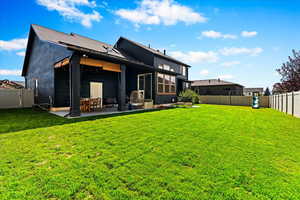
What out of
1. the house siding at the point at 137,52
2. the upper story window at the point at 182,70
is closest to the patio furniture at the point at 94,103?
the house siding at the point at 137,52

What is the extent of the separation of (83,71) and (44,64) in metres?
3.08

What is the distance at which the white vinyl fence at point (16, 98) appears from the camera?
980 centimetres

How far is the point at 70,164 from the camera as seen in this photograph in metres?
2.22

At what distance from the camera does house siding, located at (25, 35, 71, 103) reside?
850 cm

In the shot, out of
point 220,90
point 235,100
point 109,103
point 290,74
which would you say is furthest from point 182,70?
point 109,103

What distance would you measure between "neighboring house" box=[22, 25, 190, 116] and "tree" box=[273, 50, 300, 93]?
1120cm

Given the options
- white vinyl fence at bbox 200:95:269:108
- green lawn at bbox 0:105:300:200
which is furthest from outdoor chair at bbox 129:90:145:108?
white vinyl fence at bbox 200:95:269:108

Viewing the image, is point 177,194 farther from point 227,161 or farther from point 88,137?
point 88,137

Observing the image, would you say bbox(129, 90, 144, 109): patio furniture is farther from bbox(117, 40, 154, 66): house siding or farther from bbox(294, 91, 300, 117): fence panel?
bbox(294, 91, 300, 117): fence panel

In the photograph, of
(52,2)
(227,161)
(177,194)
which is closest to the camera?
(177,194)

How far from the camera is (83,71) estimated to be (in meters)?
9.40

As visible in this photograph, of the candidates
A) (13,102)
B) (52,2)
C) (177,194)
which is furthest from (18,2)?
(177,194)

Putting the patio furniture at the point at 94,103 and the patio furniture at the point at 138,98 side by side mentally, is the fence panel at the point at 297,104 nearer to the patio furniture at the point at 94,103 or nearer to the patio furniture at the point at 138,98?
the patio furniture at the point at 138,98

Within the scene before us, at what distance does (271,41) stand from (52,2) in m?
17.8
